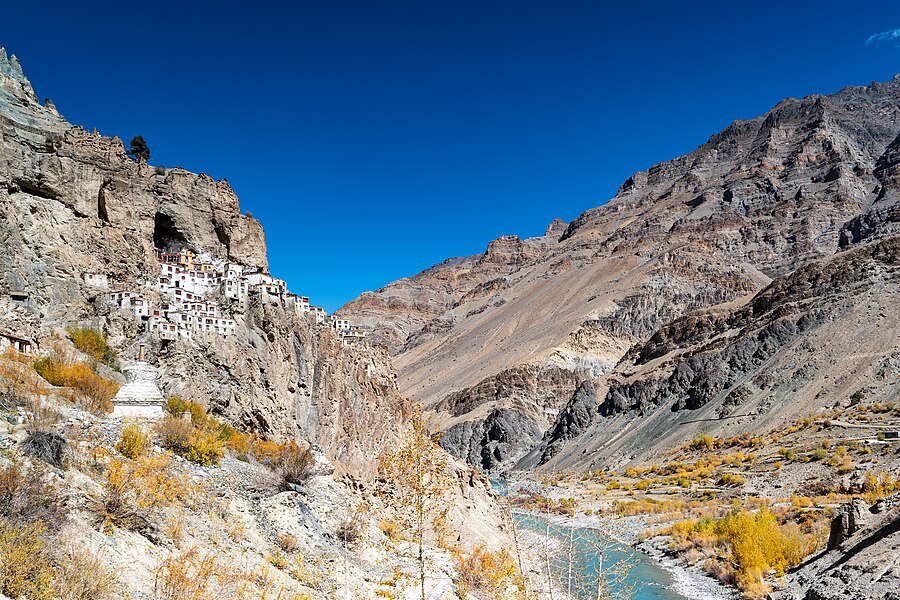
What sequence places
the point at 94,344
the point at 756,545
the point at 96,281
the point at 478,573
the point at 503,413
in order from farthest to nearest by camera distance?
the point at 503,413
the point at 756,545
the point at 96,281
the point at 94,344
the point at 478,573

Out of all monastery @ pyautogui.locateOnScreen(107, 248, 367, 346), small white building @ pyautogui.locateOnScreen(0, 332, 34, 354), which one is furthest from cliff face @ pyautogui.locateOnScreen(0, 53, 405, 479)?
small white building @ pyautogui.locateOnScreen(0, 332, 34, 354)

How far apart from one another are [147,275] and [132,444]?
49.9 ft

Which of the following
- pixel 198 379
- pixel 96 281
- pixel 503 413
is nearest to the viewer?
pixel 198 379

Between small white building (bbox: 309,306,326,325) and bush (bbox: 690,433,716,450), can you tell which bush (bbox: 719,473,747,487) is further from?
small white building (bbox: 309,306,326,325)

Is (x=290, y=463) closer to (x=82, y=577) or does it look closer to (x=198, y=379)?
(x=82, y=577)

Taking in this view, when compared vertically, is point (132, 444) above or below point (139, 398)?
below

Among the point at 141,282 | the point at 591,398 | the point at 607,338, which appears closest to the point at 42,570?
the point at 141,282

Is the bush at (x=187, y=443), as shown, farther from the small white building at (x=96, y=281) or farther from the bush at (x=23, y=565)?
the small white building at (x=96, y=281)

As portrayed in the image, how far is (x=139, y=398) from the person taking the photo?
14031mm

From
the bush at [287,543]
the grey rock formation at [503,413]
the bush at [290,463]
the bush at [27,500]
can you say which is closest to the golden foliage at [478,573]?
the bush at [287,543]

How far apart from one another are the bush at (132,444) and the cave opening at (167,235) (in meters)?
19.2

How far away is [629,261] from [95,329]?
14440 cm

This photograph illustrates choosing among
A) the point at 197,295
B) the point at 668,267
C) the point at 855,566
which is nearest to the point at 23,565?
the point at 855,566

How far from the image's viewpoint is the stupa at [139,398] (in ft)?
45.3
